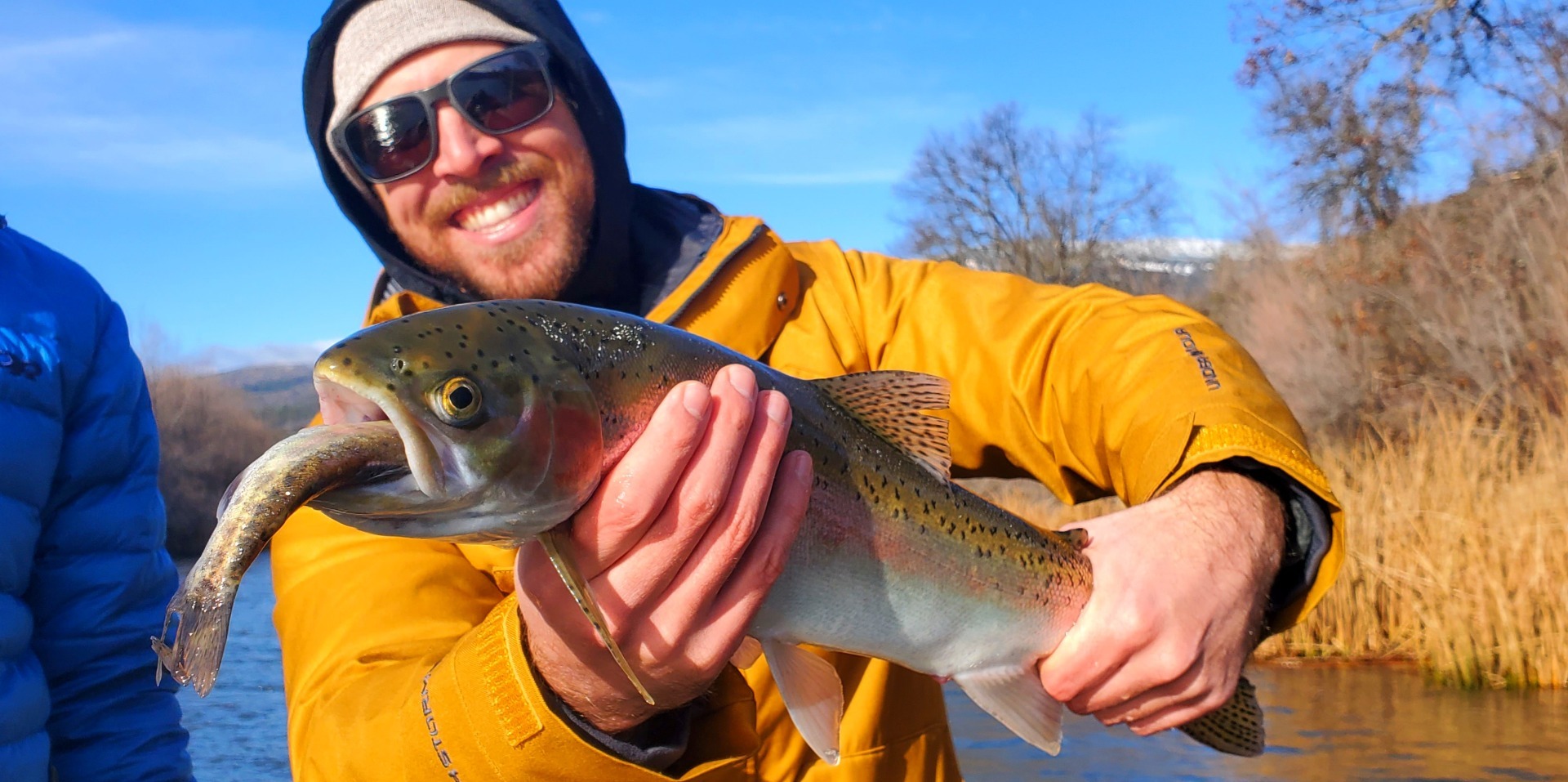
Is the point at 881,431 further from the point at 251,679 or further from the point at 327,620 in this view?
the point at 251,679

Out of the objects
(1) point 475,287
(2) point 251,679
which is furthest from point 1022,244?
(1) point 475,287

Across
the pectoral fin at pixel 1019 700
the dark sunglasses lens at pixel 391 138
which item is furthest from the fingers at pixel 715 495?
the dark sunglasses lens at pixel 391 138

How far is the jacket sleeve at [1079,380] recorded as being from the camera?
2.45 metres

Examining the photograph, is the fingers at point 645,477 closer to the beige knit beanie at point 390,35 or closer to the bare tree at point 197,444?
the beige knit beanie at point 390,35

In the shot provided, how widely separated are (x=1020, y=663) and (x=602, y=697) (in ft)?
2.90

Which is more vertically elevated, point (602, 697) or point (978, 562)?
point (978, 562)

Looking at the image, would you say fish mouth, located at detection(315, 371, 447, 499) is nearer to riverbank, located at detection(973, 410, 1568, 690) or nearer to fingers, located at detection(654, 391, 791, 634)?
fingers, located at detection(654, 391, 791, 634)

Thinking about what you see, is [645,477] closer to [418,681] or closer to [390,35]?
[418,681]

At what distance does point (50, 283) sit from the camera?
2.99 meters

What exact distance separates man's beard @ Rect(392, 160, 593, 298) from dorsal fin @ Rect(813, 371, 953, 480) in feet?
4.69

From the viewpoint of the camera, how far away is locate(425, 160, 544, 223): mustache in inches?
136

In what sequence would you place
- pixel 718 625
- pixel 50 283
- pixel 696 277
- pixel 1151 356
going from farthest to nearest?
pixel 696 277 → pixel 50 283 → pixel 1151 356 → pixel 718 625

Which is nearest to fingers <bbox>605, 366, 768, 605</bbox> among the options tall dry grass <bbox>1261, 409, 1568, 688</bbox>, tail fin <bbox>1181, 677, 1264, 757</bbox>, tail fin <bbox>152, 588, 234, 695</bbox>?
tail fin <bbox>152, 588, 234, 695</bbox>

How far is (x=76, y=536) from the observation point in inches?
115
